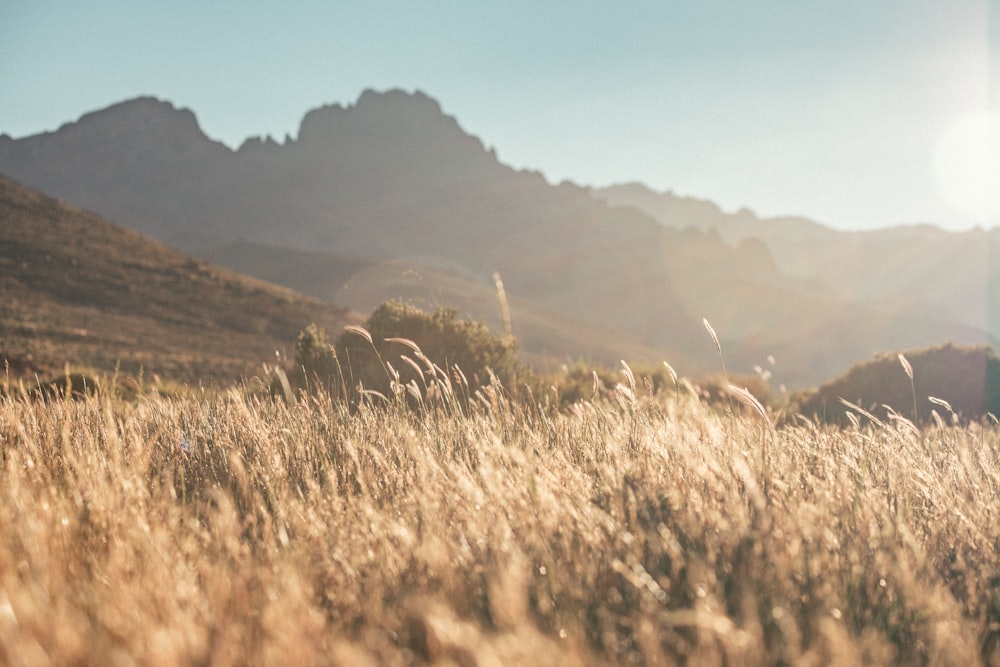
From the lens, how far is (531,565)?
267 cm

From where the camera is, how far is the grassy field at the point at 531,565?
206 cm

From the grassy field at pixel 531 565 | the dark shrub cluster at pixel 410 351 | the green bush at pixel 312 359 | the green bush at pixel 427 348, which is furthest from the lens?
the green bush at pixel 427 348

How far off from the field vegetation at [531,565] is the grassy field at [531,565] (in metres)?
0.01

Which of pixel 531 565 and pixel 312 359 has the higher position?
pixel 531 565

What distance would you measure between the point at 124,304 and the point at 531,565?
4922 centimetres

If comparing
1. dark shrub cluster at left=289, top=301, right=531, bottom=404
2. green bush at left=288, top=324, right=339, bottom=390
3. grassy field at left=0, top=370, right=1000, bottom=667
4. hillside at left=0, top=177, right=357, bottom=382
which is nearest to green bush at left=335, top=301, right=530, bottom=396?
dark shrub cluster at left=289, top=301, right=531, bottom=404

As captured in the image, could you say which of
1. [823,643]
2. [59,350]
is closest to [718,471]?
[823,643]

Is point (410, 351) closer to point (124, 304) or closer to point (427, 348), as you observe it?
point (427, 348)

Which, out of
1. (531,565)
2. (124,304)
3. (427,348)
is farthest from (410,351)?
(124,304)

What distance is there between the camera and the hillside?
1318 inches

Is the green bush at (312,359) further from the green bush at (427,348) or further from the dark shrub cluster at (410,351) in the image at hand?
the green bush at (427,348)

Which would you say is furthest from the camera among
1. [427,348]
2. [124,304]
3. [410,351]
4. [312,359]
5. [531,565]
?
[124,304]

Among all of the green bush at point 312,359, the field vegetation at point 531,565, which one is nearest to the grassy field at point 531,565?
the field vegetation at point 531,565

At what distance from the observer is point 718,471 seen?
133 inches
